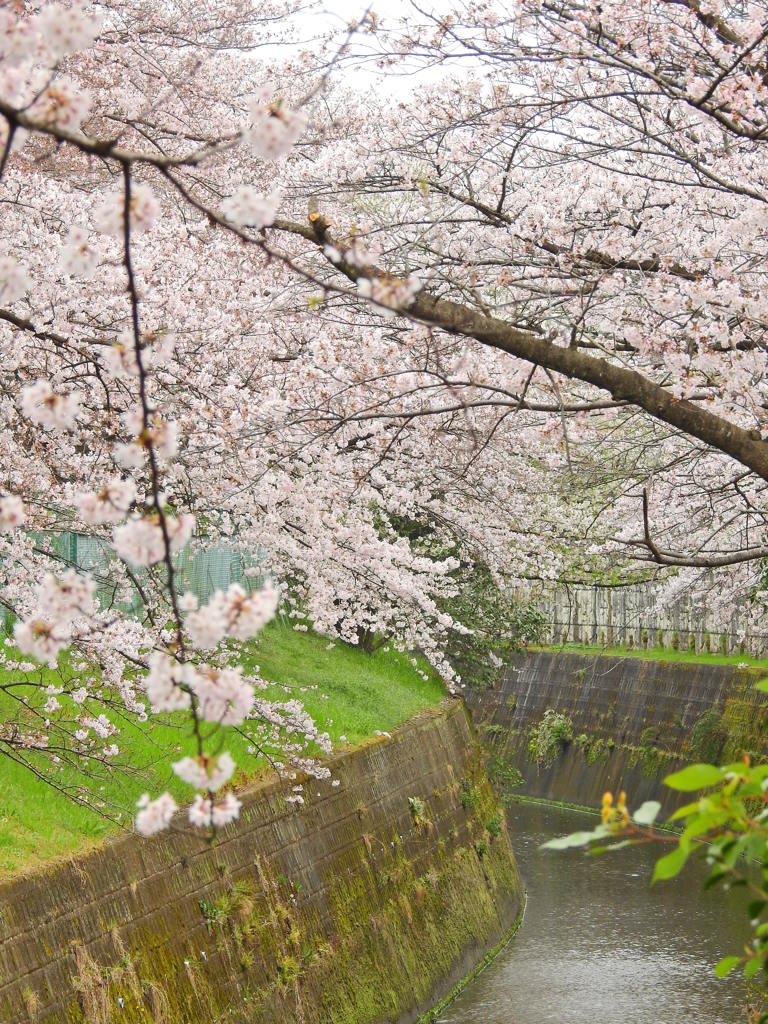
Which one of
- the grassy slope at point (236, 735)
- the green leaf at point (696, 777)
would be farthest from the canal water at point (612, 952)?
the green leaf at point (696, 777)

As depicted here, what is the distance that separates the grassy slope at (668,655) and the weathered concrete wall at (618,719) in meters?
0.34

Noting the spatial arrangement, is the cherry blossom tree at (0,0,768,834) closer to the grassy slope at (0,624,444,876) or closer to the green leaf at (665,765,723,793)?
the grassy slope at (0,624,444,876)

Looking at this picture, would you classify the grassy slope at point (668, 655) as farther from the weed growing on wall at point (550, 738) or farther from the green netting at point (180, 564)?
the green netting at point (180, 564)

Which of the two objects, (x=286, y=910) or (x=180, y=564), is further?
(x=180, y=564)

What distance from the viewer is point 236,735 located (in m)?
11.0

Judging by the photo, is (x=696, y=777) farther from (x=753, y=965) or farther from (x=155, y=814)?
(x=155, y=814)

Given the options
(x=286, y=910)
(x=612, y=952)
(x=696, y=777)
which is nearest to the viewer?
(x=696, y=777)

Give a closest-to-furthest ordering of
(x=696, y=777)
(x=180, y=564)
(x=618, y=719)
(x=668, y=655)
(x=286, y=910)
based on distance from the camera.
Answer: (x=696, y=777) → (x=286, y=910) → (x=180, y=564) → (x=618, y=719) → (x=668, y=655)

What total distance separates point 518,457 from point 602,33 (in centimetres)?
875

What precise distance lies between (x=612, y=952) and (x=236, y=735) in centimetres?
592

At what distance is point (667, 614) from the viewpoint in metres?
25.6

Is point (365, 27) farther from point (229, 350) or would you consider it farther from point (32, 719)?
point (32, 719)

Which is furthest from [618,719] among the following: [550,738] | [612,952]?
[612,952]

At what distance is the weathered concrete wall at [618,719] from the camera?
20531 millimetres
